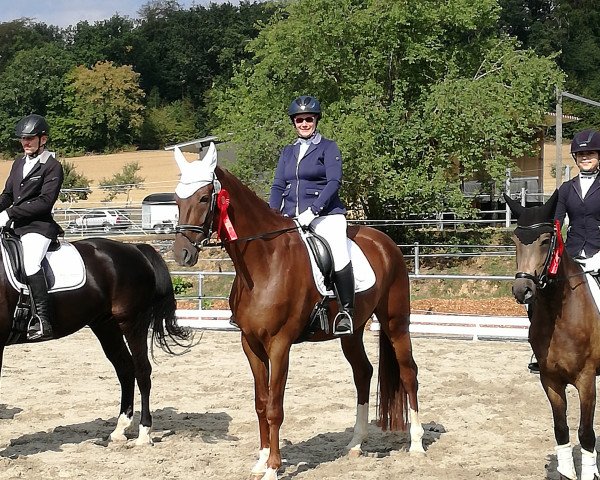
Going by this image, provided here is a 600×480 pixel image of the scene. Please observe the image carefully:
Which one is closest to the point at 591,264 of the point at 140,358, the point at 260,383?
the point at 260,383

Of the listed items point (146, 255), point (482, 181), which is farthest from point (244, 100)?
point (146, 255)

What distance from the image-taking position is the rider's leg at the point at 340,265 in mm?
5602

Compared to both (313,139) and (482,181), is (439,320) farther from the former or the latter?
(482,181)

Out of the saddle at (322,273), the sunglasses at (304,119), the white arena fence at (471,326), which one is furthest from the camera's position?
the white arena fence at (471,326)

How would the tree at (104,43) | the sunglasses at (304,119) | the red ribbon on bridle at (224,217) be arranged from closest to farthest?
the red ribbon on bridle at (224,217), the sunglasses at (304,119), the tree at (104,43)

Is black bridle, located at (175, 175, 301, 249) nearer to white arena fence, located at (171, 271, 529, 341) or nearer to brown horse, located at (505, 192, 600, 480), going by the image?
brown horse, located at (505, 192, 600, 480)

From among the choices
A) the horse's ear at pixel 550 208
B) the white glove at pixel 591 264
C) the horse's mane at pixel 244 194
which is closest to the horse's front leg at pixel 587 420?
the white glove at pixel 591 264

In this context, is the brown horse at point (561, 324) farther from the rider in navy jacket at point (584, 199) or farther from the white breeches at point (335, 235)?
the white breeches at point (335, 235)

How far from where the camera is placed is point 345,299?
18.4 ft

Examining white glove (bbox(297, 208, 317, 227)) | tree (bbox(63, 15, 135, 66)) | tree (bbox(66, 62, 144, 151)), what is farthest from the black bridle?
tree (bbox(63, 15, 135, 66))

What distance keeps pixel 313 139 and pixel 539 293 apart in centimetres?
203

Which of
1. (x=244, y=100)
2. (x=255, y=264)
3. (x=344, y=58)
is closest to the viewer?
(x=255, y=264)

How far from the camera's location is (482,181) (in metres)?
23.7

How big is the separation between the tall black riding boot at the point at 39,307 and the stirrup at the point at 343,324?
231 centimetres
